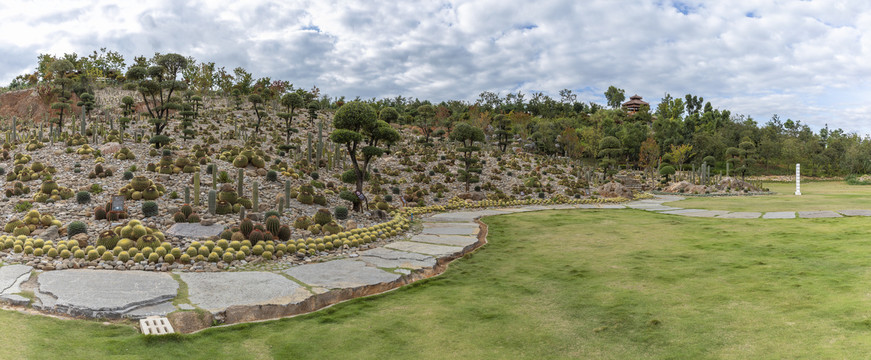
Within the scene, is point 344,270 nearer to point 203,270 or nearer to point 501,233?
point 203,270

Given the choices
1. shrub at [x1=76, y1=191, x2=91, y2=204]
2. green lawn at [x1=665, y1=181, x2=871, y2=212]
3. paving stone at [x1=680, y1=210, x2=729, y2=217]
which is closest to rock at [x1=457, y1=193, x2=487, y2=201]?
green lawn at [x1=665, y1=181, x2=871, y2=212]

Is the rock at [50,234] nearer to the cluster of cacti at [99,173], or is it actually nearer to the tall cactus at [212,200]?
the tall cactus at [212,200]

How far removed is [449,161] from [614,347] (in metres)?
23.3

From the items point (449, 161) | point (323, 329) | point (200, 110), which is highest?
point (200, 110)

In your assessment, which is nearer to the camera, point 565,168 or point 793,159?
point 565,168

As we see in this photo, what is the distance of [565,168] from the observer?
32406 mm

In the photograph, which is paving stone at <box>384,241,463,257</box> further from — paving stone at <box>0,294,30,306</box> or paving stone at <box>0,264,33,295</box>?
paving stone at <box>0,264,33,295</box>

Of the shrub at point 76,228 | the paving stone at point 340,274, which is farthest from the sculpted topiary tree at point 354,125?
the shrub at point 76,228

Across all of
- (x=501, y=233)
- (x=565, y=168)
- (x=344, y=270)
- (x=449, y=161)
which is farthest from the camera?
(x=565, y=168)

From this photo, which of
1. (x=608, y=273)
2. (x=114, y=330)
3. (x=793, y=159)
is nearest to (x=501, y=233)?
(x=608, y=273)

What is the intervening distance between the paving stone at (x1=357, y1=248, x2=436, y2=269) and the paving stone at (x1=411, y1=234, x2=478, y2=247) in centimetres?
124

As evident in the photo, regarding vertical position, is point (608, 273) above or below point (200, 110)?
below

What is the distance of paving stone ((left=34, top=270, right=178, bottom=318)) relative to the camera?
461 cm

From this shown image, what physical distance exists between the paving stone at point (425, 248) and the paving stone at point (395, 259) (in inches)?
10.3
